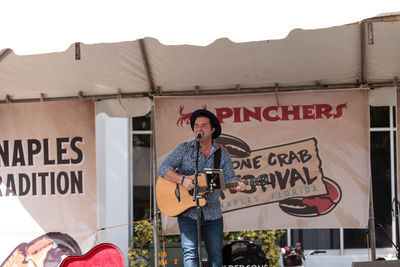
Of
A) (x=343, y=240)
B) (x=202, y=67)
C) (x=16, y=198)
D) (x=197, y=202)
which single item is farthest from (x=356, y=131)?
(x=16, y=198)

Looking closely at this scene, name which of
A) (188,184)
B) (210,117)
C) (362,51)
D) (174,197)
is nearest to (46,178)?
(174,197)

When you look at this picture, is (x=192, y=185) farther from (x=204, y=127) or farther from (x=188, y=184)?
(x=204, y=127)

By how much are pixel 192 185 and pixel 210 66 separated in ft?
4.28

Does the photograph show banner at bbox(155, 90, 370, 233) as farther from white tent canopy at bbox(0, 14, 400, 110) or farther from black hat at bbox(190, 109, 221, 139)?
black hat at bbox(190, 109, 221, 139)

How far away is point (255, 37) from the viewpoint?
3.51 m

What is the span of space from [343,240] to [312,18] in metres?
5.66

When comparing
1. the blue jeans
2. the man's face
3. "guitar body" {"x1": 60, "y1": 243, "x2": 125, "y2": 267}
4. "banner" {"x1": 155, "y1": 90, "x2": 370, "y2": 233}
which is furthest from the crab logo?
"guitar body" {"x1": 60, "y1": 243, "x2": 125, "y2": 267}

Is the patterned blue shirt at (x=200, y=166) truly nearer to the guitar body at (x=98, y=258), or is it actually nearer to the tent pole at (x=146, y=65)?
the guitar body at (x=98, y=258)

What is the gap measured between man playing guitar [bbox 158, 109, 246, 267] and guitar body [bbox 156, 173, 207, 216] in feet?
0.22

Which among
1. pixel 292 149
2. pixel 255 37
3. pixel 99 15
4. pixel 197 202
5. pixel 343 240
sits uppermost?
pixel 99 15

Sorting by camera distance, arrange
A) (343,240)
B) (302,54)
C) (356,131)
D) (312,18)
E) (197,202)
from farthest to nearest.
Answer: (343,240) → (356,131) → (302,54) → (197,202) → (312,18)

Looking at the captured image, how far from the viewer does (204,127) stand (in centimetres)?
510

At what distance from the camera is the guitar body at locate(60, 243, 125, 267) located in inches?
200

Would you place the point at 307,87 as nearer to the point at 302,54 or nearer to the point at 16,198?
the point at 302,54
